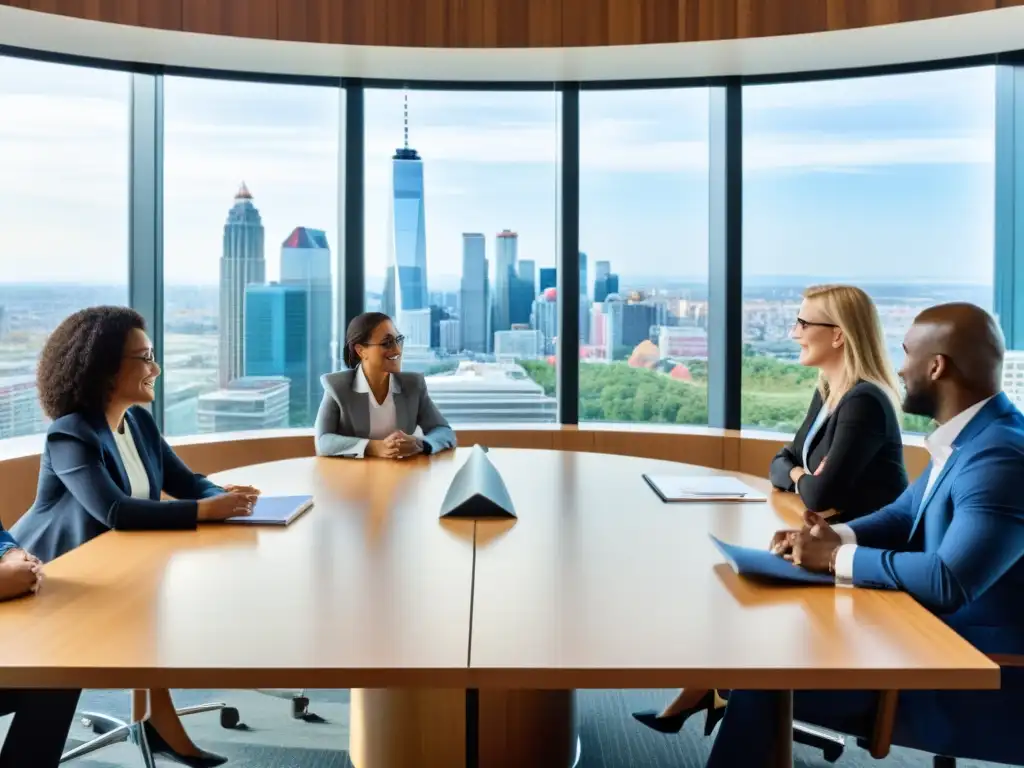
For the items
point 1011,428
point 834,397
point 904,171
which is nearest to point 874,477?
point 834,397

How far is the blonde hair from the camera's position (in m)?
3.06

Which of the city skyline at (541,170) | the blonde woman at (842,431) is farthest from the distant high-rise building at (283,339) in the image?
the blonde woman at (842,431)

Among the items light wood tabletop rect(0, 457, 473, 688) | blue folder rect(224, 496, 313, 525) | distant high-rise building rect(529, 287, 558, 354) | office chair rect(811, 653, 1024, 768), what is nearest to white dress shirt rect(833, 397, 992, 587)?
office chair rect(811, 653, 1024, 768)

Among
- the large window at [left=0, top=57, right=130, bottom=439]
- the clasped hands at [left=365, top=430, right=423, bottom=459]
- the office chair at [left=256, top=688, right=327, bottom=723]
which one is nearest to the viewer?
the office chair at [left=256, top=688, right=327, bottom=723]

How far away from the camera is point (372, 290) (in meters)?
5.85

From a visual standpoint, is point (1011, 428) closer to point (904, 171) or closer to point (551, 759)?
point (551, 759)

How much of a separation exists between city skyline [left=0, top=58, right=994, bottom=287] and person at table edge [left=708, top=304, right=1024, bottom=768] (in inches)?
139

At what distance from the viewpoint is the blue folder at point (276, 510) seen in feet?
8.63

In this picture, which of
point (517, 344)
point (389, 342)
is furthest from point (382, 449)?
point (517, 344)

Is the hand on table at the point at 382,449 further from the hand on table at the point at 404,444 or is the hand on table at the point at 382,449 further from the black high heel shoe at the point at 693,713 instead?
the black high heel shoe at the point at 693,713

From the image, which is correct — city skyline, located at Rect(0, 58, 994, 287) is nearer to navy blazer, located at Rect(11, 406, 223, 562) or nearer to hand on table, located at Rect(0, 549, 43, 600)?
navy blazer, located at Rect(11, 406, 223, 562)

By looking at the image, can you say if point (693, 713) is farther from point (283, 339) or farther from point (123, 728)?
point (283, 339)

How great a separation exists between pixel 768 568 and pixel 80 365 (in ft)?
6.28

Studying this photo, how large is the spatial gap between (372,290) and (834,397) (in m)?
3.38
